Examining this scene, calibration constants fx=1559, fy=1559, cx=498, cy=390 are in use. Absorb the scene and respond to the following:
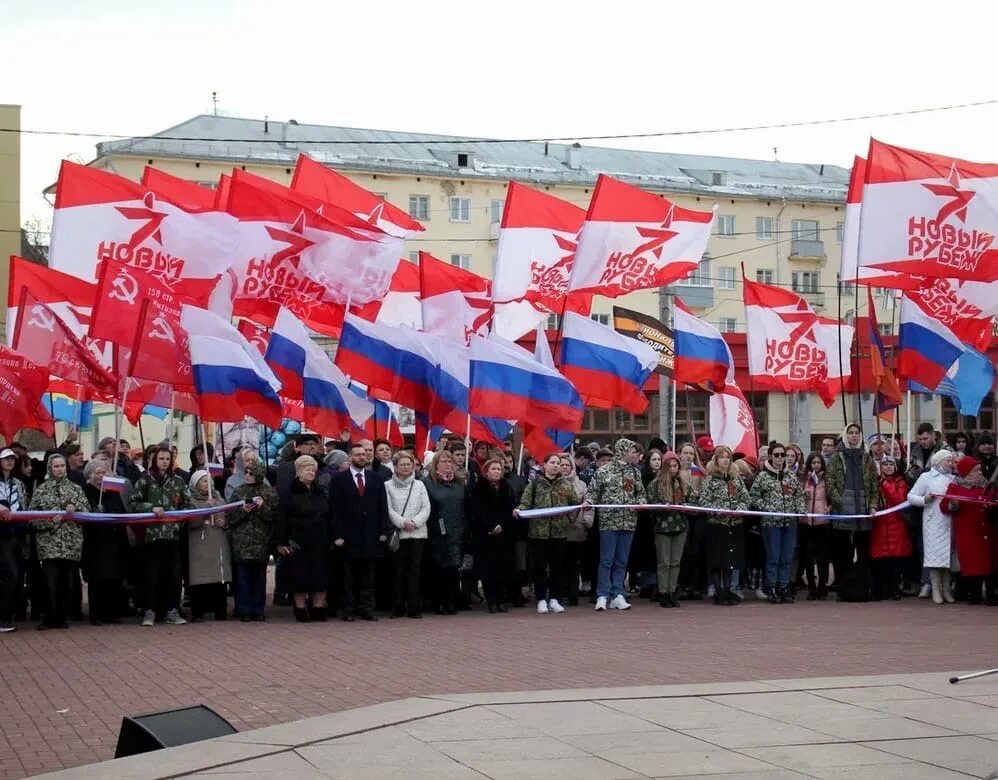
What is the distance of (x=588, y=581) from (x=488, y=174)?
2128 inches

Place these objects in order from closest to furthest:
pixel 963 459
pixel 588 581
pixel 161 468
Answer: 1. pixel 161 468
2. pixel 963 459
3. pixel 588 581

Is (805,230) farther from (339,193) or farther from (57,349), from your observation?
(57,349)

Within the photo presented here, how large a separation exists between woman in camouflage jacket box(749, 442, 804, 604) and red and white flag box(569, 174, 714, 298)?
11.7ft

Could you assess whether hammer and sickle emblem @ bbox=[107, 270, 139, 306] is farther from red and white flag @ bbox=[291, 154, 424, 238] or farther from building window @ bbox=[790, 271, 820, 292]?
building window @ bbox=[790, 271, 820, 292]

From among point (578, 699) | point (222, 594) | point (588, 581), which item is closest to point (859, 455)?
point (588, 581)

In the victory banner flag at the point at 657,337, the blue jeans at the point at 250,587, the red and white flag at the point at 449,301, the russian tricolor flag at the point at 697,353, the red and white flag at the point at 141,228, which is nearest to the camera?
the blue jeans at the point at 250,587

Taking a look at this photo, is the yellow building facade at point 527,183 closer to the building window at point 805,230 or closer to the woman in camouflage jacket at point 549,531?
the building window at point 805,230

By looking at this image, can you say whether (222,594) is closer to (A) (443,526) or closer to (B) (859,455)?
(A) (443,526)

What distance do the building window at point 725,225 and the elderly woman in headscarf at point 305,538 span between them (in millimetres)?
59557

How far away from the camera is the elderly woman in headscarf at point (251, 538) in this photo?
1639 cm

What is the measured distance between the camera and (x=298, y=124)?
7362 centimetres

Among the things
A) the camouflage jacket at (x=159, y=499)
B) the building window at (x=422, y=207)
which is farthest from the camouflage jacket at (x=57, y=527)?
the building window at (x=422, y=207)

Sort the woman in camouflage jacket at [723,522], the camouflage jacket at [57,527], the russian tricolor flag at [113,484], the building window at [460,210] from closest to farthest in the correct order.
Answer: the camouflage jacket at [57,527], the russian tricolor flag at [113,484], the woman in camouflage jacket at [723,522], the building window at [460,210]

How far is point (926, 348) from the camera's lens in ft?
66.5
